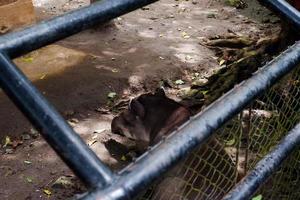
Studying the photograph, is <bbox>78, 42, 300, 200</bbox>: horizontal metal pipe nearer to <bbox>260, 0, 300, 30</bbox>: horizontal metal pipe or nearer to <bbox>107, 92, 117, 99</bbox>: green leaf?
<bbox>260, 0, 300, 30</bbox>: horizontal metal pipe

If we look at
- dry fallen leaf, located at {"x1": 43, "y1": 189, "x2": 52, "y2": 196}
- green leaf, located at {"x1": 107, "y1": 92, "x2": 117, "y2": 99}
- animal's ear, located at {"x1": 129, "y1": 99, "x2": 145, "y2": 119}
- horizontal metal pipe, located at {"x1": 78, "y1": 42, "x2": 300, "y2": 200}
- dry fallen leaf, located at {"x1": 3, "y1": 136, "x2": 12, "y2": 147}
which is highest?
horizontal metal pipe, located at {"x1": 78, "y1": 42, "x2": 300, "y2": 200}

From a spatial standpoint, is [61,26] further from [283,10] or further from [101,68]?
[101,68]

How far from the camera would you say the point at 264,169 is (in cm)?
129

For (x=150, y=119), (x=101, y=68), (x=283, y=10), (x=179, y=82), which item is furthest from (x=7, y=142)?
(x=283, y=10)

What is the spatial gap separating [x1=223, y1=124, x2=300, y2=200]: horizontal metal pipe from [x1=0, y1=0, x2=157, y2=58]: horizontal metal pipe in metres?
0.50

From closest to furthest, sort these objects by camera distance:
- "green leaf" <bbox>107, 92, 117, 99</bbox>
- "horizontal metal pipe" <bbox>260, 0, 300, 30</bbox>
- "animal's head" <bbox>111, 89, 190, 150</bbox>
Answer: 1. "horizontal metal pipe" <bbox>260, 0, 300, 30</bbox>
2. "animal's head" <bbox>111, 89, 190, 150</bbox>
3. "green leaf" <bbox>107, 92, 117, 99</bbox>

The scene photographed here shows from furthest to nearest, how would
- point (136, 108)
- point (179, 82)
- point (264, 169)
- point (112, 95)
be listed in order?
point (179, 82), point (112, 95), point (136, 108), point (264, 169)

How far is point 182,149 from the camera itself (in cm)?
96

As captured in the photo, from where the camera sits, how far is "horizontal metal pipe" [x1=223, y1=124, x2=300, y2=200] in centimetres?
120

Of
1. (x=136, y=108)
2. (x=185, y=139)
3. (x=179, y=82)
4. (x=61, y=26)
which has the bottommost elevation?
(x=179, y=82)

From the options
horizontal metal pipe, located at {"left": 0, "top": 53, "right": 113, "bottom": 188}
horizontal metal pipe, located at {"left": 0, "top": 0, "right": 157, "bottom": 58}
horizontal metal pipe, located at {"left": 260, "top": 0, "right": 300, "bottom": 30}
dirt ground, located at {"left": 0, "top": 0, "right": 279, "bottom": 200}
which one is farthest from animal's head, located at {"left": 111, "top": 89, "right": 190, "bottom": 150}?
horizontal metal pipe, located at {"left": 0, "top": 53, "right": 113, "bottom": 188}

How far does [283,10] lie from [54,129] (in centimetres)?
96

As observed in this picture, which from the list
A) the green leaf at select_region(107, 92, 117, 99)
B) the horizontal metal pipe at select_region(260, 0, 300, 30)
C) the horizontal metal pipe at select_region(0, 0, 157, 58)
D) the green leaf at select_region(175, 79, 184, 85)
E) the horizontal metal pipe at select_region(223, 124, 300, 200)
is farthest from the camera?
the green leaf at select_region(175, 79, 184, 85)

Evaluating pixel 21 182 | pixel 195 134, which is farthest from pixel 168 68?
pixel 195 134
